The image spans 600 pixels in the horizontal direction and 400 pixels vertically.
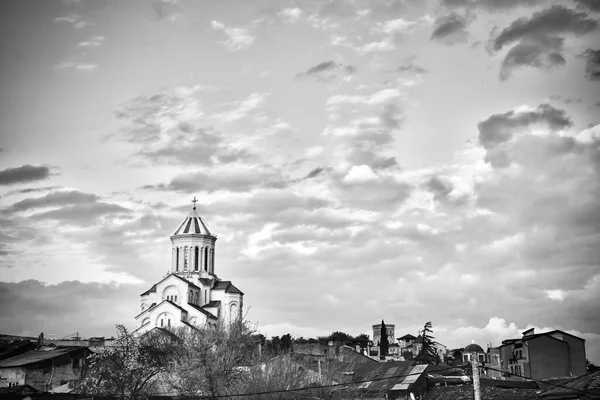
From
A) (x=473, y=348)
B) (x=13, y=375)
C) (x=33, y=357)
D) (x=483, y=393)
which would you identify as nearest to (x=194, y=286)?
(x=33, y=357)

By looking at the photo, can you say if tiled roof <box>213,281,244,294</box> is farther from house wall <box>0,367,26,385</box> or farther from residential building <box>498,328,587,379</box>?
residential building <box>498,328,587,379</box>

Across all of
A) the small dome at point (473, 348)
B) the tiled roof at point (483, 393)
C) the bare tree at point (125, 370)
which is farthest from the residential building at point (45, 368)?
the small dome at point (473, 348)

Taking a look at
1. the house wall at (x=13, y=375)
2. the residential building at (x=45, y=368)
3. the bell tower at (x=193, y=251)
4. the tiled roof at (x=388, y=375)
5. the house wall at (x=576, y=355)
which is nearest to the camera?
the tiled roof at (x=388, y=375)

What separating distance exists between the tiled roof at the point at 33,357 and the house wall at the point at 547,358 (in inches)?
1686

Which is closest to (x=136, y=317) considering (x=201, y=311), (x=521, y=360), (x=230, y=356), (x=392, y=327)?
(x=201, y=311)

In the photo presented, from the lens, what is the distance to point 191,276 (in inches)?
3666

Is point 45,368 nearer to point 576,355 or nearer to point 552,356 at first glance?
point 552,356

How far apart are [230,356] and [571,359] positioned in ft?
105

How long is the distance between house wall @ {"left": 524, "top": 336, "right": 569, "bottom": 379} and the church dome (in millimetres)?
46156

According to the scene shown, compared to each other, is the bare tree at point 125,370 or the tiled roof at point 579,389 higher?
the bare tree at point 125,370

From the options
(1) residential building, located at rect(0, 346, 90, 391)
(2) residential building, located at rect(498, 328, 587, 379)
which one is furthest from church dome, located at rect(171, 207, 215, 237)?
(2) residential building, located at rect(498, 328, 587, 379)

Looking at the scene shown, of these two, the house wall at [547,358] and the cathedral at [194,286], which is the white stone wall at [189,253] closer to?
the cathedral at [194,286]

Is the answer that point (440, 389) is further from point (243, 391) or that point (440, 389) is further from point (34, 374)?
point (34, 374)

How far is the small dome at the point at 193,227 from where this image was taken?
95188 mm
